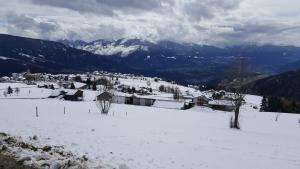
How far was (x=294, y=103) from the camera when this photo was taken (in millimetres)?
122875

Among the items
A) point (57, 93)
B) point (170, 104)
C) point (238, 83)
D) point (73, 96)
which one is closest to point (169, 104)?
point (170, 104)

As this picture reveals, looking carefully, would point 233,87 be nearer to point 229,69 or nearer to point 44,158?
point 229,69

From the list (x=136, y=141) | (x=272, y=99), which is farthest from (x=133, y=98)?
(x=136, y=141)

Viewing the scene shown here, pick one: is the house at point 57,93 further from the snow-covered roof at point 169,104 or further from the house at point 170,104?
the house at point 170,104

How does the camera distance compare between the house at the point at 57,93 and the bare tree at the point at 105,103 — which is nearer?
the bare tree at the point at 105,103

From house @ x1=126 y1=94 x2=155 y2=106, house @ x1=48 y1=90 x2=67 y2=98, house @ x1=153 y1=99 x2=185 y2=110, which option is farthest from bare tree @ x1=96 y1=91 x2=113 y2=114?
house @ x1=126 y1=94 x2=155 y2=106

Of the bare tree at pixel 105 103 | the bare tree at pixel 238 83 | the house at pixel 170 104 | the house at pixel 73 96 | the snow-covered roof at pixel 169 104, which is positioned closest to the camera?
the bare tree at pixel 238 83

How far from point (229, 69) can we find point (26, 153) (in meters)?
34.7

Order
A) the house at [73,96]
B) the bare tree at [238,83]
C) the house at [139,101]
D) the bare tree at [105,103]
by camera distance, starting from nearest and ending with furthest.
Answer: the bare tree at [238,83]
the bare tree at [105,103]
the house at [73,96]
the house at [139,101]

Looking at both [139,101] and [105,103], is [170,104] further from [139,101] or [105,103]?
[105,103]

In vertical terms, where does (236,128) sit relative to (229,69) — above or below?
below

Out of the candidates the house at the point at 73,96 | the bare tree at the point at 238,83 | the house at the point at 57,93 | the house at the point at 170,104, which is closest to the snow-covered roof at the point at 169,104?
the house at the point at 170,104

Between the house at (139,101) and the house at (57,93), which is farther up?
the house at (57,93)

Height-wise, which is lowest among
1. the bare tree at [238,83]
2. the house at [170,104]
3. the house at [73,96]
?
the house at [170,104]
